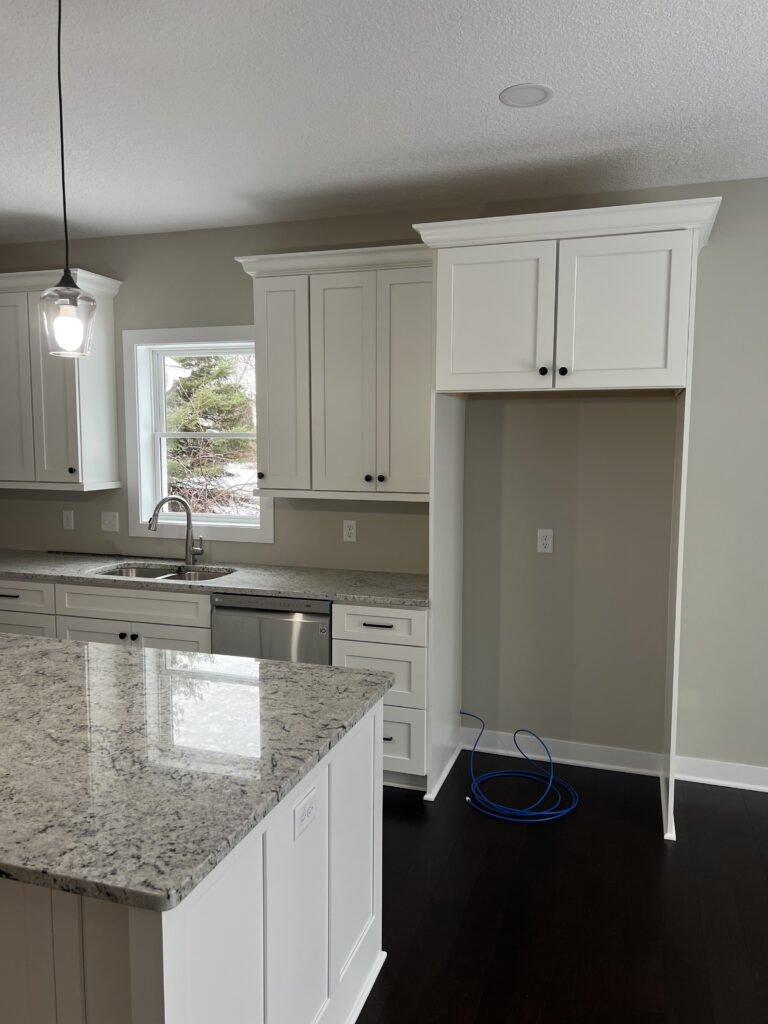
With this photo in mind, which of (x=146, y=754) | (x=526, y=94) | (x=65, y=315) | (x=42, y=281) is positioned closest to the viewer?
(x=146, y=754)

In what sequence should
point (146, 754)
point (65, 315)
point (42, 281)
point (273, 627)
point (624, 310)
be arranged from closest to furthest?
1. point (146, 754)
2. point (65, 315)
3. point (624, 310)
4. point (273, 627)
5. point (42, 281)

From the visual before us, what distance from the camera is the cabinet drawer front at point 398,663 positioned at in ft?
10.5

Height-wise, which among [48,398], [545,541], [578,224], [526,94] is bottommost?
[545,541]

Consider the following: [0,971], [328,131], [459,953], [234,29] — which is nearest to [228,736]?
[0,971]

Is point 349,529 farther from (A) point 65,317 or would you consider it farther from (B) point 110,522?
(A) point 65,317

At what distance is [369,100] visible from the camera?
8.11ft

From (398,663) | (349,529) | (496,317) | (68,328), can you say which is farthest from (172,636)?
(496,317)

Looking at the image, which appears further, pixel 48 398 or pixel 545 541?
pixel 48 398

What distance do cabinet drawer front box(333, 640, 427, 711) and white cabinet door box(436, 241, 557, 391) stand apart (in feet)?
3.68

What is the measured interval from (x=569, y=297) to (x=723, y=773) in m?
2.20

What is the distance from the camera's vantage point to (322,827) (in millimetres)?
1735

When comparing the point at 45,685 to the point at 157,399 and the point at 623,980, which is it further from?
the point at 157,399

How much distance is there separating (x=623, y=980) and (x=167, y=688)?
155 centimetres

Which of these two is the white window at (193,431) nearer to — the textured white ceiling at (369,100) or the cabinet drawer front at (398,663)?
the textured white ceiling at (369,100)
